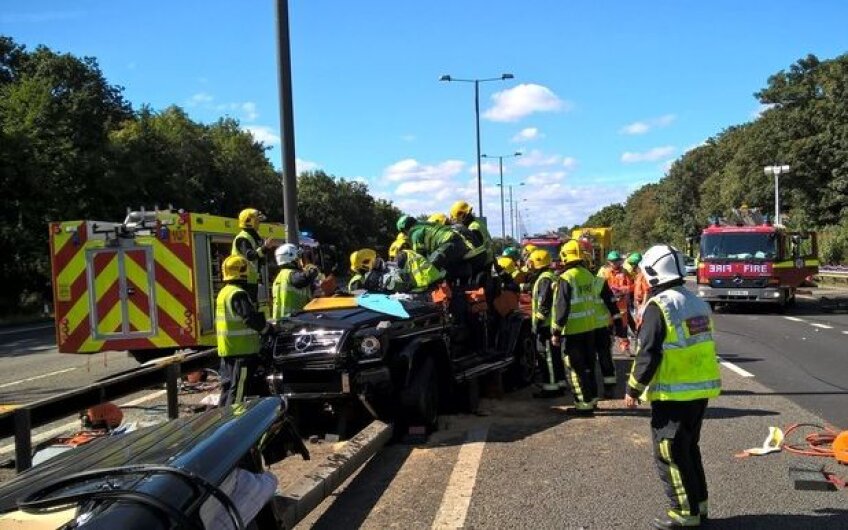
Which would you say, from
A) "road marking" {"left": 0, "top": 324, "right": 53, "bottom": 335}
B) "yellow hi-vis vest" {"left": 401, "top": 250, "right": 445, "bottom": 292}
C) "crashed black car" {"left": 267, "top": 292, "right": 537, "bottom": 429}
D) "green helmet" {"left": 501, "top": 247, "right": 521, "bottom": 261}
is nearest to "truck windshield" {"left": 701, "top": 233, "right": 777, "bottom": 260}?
"green helmet" {"left": 501, "top": 247, "right": 521, "bottom": 261}

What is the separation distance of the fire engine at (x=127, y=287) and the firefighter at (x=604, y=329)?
5.14 meters

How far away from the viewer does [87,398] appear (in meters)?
5.87

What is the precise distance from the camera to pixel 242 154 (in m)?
59.2

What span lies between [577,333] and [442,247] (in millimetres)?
1724

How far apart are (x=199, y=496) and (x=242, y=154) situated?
58994mm

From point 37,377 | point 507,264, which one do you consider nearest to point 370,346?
point 507,264

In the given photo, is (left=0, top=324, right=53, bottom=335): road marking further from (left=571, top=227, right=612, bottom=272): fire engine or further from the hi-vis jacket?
the hi-vis jacket

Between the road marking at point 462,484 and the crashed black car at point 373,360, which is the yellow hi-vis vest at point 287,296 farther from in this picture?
the road marking at point 462,484

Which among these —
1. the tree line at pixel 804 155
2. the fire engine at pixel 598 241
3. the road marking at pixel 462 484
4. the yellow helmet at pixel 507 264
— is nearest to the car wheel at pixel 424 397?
the road marking at pixel 462 484

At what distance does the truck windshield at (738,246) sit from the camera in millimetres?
21516

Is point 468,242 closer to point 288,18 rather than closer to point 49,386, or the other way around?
point 288,18

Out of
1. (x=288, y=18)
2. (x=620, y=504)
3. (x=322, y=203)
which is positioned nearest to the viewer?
(x=620, y=504)

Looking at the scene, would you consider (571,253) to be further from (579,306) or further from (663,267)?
(663,267)

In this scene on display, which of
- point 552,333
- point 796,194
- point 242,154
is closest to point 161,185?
point 242,154
